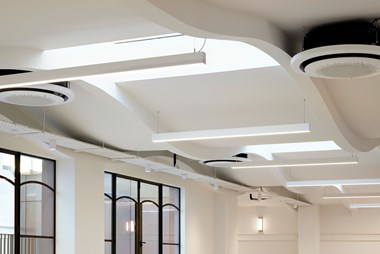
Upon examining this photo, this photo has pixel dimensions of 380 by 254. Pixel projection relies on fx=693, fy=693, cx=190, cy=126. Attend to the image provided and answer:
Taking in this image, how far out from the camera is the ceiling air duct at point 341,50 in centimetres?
556

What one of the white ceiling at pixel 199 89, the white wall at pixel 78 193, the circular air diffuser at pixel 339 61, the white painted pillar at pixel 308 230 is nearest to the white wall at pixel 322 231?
the white painted pillar at pixel 308 230

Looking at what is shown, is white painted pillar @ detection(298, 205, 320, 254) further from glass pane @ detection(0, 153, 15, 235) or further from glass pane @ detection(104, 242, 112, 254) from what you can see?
glass pane @ detection(0, 153, 15, 235)

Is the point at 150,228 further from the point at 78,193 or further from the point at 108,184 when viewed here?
the point at 78,193

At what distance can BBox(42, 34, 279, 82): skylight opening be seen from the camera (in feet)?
23.8

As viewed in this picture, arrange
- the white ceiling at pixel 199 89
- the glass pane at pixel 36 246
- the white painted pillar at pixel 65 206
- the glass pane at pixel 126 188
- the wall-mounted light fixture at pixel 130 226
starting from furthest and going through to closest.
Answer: the wall-mounted light fixture at pixel 130 226
the glass pane at pixel 126 188
the white painted pillar at pixel 65 206
the glass pane at pixel 36 246
the white ceiling at pixel 199 89

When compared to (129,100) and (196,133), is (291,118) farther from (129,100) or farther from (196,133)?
(129,100)

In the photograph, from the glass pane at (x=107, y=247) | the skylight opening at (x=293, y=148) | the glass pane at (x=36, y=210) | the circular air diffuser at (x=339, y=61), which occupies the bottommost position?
the glass pane at (x=107, y=247)

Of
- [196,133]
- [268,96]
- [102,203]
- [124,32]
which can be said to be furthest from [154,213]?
[124,32]

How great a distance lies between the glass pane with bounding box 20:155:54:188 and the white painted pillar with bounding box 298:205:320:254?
1322 centimetres

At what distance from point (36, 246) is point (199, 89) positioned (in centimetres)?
414

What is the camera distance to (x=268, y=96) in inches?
337

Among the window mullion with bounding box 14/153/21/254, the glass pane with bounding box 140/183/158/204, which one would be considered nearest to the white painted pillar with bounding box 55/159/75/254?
the window mullion with bounding box 14/153/21/254

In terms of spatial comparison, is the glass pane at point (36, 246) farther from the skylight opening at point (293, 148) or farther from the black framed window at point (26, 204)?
the skylight opening at point (293, 148)

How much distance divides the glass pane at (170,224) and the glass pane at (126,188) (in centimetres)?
166
